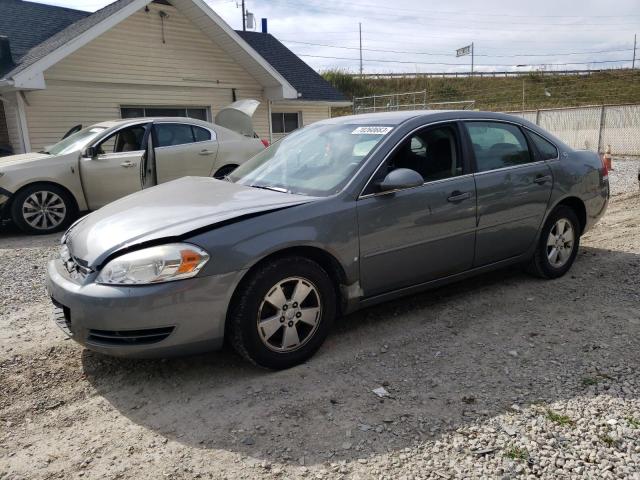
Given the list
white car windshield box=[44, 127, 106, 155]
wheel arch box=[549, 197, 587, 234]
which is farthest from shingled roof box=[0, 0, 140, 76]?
wheel arch box=[549, 197, 587, 234]

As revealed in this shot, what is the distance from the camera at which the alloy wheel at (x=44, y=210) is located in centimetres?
751

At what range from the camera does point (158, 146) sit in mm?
8344

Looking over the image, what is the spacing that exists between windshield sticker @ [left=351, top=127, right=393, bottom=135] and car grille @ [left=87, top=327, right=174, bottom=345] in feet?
6.83

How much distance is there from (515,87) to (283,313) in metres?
43.6

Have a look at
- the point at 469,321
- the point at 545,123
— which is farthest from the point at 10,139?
the point at 545,123

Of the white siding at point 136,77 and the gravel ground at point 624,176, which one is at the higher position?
the white siding at point 136,77

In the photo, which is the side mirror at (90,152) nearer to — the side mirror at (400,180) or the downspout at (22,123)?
the downspout at (22,123)

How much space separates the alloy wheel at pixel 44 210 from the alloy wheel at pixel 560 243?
6666mm

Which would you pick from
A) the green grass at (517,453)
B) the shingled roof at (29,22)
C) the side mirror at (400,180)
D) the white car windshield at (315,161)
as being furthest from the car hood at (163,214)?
the shingled roof at (29,22)

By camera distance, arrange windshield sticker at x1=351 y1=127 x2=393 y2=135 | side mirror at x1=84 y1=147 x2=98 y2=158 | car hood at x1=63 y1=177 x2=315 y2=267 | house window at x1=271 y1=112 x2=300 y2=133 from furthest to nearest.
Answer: house window at x1=271 y1=112 x2=300 y2=133
side mirror at x1=84 y1=147 x2=98 y2=158
windshield sticker at x1=351 y1=127 x2=393 y2=135
car hood at x1=63 y1=177 x2=315 y2=267

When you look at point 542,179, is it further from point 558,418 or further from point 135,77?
point 135,77

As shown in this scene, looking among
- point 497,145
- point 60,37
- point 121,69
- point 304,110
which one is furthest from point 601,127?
point 60,37

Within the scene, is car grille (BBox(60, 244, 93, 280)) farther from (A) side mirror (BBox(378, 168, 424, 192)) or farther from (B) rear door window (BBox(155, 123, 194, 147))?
(B) rear door window (BBox(155, 123, 194, 147))

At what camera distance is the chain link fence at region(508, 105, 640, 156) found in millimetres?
19031
